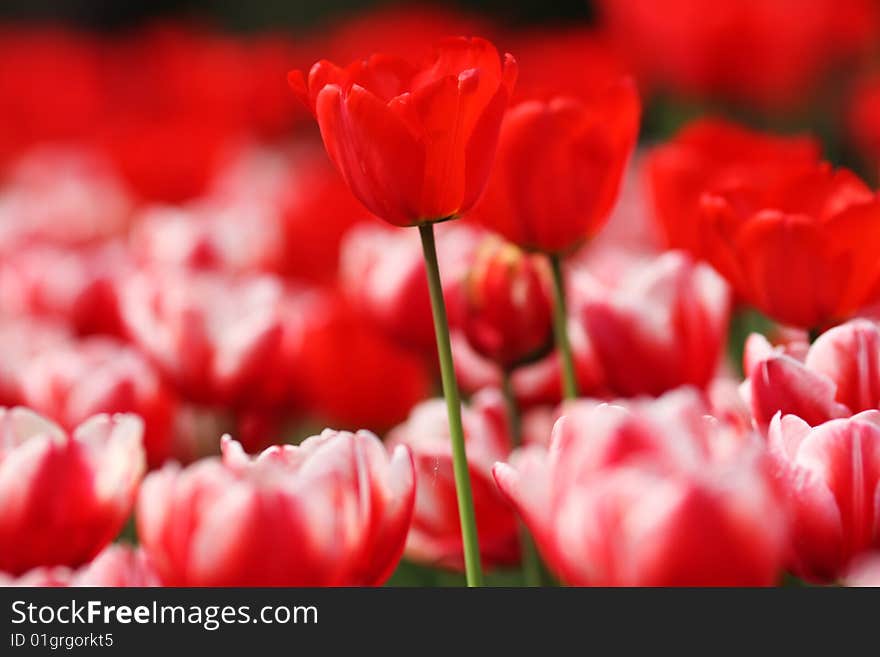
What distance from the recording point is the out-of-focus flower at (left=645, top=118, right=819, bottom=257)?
2.62 feet

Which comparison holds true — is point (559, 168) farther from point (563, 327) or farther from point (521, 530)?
point (521, 530)

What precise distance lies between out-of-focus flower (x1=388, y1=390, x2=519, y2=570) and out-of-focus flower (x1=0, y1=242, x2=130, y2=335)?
0.41m

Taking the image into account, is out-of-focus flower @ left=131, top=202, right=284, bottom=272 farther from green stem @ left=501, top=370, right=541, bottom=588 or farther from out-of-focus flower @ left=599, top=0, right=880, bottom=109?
out-of-focus flower @ left=599, top=0, right=880, bottom=109

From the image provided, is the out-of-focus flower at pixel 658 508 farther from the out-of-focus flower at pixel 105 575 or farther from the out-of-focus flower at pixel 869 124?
the out-of-focus flower at pixel 869 124

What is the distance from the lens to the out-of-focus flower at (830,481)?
1.72ft

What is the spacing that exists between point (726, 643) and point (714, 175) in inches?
14.8

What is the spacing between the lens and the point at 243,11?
4.52m

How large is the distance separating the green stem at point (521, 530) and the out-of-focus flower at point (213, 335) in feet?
0.54

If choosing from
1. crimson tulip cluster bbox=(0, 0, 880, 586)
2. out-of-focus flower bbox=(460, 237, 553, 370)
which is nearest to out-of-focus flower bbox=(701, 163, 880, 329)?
crimson tulip cluster bbox=(0, 0, 880, 586)

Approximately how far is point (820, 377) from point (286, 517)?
0.74 ft

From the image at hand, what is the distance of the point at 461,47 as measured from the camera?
23.5 inches

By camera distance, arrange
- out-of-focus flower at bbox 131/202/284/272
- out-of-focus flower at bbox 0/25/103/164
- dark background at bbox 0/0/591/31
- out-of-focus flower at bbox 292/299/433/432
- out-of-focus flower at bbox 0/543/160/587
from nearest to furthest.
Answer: out-of-focus flower at bbox 0/543/160/587 < out-of-focus flower at bbox 292/299/433/432 < out-of-focus flower at bbox 131/202/284/272 < out-of-focus flower at bbox 0/25/103/164 < dark background at bbox 0/0/591/31

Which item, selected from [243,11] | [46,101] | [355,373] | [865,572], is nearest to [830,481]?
[865,572]

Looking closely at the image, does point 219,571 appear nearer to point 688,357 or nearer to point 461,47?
point 461,47
